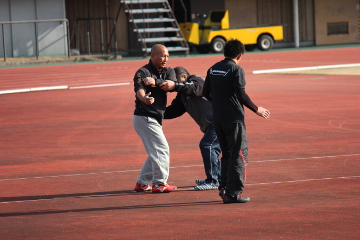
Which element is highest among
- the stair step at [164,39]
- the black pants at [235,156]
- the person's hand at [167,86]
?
the stair step at [164,39]

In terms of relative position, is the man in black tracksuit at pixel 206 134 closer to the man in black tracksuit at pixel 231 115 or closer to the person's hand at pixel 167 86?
the person's hand at pixel 167 86

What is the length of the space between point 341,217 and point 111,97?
48.0ft

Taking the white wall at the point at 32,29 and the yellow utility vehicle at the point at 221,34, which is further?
the yellow utility vehicle at the point at 221,34

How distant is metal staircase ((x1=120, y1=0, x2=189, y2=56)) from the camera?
3762 centimetres

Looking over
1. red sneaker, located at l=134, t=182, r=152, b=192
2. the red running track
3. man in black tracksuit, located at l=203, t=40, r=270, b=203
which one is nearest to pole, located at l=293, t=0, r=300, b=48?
the red running track

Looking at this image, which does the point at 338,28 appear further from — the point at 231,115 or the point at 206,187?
the point at 231,115

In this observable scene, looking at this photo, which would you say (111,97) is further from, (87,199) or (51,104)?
(87,199)

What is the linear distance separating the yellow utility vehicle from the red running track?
1969 cm

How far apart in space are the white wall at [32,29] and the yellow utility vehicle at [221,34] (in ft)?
23.5

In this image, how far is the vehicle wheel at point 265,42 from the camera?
41.1 metres

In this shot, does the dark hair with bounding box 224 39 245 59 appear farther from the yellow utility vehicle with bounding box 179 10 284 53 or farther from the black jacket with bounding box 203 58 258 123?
the yellow utility vehicle with bounding box 179 10 284 53

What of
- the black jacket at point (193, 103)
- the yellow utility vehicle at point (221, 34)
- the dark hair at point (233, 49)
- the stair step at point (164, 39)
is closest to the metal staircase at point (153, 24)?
the stair step at point (164, 39)

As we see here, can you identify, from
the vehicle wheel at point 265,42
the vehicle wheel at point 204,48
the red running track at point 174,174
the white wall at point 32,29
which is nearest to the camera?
the red running track at point 174,174

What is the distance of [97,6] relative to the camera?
4009cm
